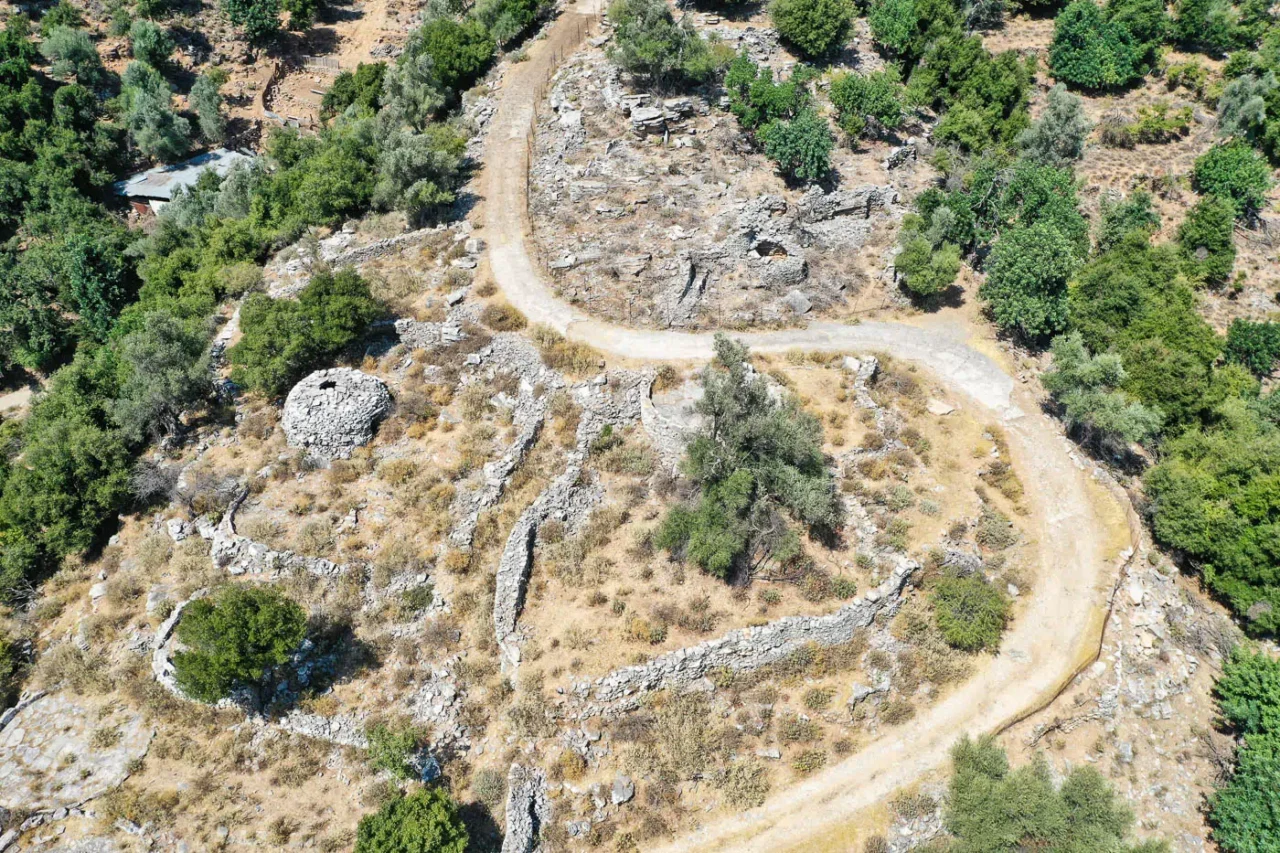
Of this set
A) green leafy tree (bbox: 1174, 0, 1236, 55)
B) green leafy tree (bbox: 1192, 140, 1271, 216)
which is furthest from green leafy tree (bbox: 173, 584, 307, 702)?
A: green leafy tree (bbox: 1174, 0, 1236, 55)

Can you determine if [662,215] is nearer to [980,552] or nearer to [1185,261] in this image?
[980,552]

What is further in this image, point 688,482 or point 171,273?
point 171,273

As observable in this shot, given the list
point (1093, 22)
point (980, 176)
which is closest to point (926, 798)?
point (980, 176)

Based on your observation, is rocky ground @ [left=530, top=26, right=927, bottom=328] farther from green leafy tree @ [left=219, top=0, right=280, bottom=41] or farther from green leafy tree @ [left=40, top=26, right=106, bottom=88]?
green leafy tree @ [left=40, top=26, right=106, bottom=88]

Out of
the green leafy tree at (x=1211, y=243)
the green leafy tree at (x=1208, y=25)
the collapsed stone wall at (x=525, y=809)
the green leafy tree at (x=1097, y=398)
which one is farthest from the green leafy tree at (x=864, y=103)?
the collapsed stone wall at (x=525, y=809)

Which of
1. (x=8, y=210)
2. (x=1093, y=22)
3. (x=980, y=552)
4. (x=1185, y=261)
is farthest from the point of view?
(x=1093, y=22)

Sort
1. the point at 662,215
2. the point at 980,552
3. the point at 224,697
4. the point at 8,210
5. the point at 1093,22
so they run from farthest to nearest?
the point at 1093,22, the point at 8,210, the point at 662,215, the point at 980,552, the point at 224,697
